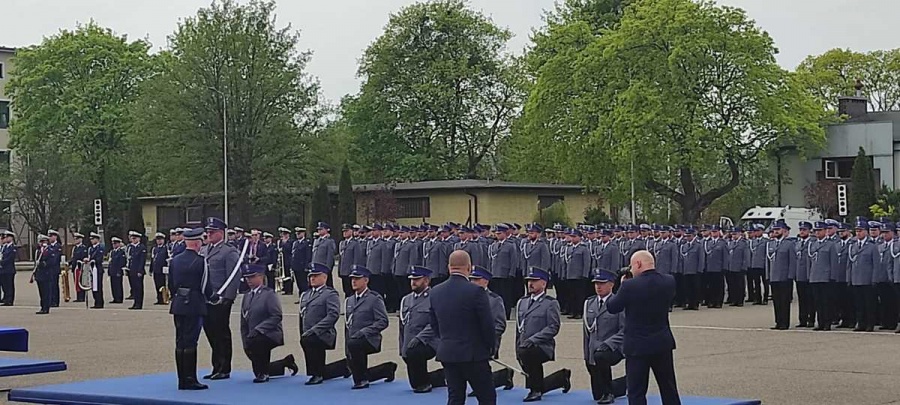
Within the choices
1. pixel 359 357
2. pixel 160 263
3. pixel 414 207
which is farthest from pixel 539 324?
pixel 414 207

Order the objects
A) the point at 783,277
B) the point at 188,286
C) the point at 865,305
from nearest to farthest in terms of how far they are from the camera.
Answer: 1. the point at 188,286
2. the point at 865,305
3. the point at 783,277

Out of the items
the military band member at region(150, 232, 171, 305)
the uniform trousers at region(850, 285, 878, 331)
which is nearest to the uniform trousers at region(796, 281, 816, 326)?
the uniform trousers at region(850, 285, 878, 331)

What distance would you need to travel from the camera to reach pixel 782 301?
21.2 metres

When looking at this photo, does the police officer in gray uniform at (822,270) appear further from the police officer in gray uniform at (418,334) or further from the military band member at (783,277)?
the police officer in gray uniform at (418,334)

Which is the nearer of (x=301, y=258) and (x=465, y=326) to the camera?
(x=465, y=326)

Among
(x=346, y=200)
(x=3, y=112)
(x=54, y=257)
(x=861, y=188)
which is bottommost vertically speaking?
(x=54, y=257)

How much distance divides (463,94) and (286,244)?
37.2 meters

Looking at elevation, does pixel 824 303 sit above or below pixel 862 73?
below

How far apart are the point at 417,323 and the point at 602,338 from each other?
6.76 ft

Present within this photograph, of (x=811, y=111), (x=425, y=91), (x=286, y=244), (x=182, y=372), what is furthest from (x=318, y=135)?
(x=182, y=372)

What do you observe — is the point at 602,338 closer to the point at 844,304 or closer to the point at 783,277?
the point at 783,277

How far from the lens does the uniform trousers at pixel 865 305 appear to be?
803 inches

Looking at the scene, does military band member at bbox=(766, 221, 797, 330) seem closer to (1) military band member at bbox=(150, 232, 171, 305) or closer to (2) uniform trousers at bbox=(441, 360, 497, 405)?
(2) uniform trousers at bbox=(441, 360, 497, 405)

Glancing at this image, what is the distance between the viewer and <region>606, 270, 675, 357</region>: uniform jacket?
1070 cm
